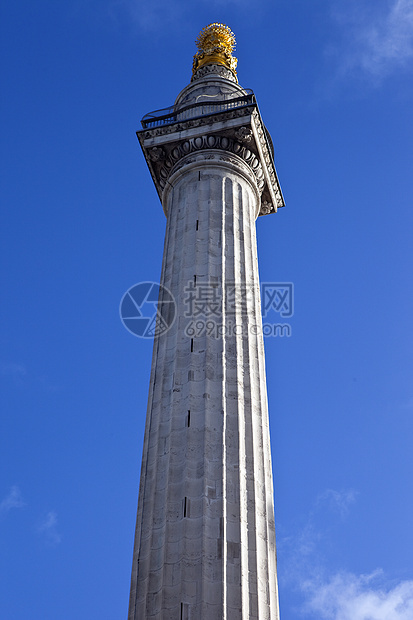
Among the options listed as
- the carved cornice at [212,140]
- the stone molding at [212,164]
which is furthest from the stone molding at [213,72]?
the stone molding at [212,164]

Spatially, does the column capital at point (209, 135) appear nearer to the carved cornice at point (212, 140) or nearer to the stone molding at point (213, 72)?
the carved cornice at point (212, 140)

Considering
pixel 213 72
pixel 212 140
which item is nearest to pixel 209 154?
pixel 212 140

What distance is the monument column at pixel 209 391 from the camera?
58.0 ft

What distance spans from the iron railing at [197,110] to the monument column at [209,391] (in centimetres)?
6

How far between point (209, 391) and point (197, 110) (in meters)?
14.7

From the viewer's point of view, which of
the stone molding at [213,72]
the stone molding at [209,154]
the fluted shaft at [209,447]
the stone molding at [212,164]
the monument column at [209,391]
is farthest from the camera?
the stone molding at [213,72]

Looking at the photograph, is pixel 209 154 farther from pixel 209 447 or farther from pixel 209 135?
pixel 209 447

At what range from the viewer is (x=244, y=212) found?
2767 centimetres

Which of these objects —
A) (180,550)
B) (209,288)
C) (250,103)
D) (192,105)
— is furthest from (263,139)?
(180,550)

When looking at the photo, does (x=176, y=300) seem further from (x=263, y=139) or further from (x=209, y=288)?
(x=263, y=139)

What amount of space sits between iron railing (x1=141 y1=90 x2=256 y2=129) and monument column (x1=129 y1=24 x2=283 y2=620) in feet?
0.19

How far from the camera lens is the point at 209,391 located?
2123 centimetres

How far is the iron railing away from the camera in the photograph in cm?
3077

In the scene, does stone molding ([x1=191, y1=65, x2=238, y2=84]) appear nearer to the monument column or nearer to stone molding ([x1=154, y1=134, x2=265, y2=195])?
the monument column
